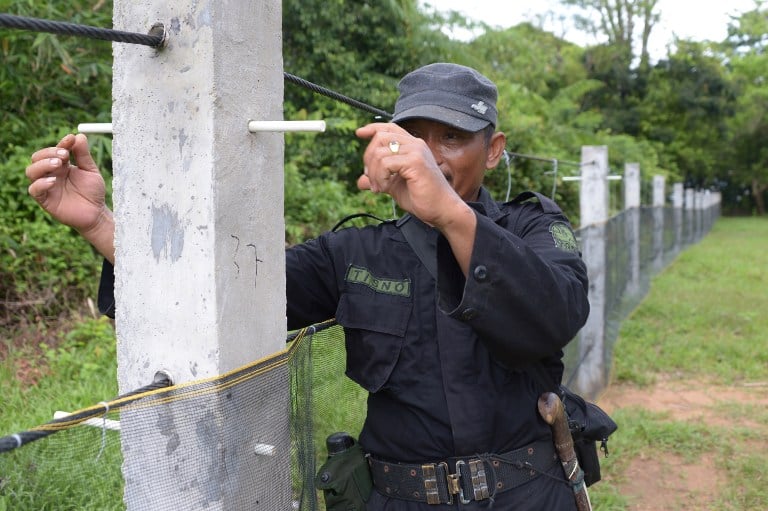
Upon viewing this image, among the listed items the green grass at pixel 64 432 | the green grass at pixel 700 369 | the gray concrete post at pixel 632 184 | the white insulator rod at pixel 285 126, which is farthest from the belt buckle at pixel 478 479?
the gray concrete post at pixel 632 184

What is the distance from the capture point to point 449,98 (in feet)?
6.32

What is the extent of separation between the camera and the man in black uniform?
1594 millimetres

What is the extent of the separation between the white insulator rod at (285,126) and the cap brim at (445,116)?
52 cm

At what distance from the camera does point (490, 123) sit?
198 centimetres

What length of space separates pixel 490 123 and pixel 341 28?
24.8 ft

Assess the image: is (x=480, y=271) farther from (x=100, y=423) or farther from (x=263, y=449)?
(x=100, y=423)

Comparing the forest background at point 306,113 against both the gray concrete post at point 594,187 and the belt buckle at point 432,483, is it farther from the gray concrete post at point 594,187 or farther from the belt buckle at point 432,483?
the belt buckle at point 432,483

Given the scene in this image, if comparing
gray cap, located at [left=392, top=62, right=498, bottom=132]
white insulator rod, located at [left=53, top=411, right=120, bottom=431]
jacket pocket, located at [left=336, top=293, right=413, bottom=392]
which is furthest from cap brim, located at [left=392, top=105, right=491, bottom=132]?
white insulator rod, located at [left=53, top=411, right=120, bottom=431]

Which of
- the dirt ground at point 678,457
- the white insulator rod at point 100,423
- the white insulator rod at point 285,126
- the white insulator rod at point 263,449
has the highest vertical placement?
the white insulator rod at point 285,126

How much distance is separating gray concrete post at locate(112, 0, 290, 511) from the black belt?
0.49 meters

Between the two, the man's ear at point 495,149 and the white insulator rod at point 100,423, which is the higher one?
the man's ear at point 495,149

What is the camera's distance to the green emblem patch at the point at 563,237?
1841mm

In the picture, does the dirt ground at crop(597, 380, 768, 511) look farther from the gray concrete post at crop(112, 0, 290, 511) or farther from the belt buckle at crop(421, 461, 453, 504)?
the gray concrete post at crop(112, 0, 290, 511)

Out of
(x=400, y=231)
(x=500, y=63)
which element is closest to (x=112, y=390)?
(x=400, y=231)
